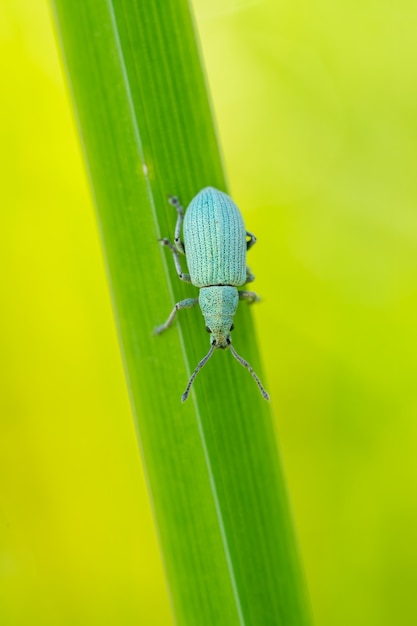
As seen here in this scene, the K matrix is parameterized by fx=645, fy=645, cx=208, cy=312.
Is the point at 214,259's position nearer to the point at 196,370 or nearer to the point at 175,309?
the point at 175,309

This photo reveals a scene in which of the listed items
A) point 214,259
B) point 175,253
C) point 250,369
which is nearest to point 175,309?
point 175,253

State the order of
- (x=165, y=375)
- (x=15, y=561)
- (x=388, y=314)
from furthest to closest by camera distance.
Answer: (x=388, y=314) → (x=15, y=561) → (x=165, y=375)

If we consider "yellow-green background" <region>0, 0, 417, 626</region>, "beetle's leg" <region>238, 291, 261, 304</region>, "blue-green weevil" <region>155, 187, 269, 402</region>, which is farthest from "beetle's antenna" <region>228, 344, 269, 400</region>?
"yellow-green background" <region>0, 0, 417, 626</region>

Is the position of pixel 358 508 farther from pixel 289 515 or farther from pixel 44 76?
pixel 44 76

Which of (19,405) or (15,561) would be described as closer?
(15,561)

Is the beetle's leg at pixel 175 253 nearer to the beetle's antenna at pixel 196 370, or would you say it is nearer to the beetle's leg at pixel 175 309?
the beetle's leg at pixel 175 309

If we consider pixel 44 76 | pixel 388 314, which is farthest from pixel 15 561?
pixel 44 76

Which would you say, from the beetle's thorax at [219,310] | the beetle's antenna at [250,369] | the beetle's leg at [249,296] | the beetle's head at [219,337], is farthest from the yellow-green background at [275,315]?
the beetle's antenna at [250,369]

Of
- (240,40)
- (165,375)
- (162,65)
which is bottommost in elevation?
(165,375)
